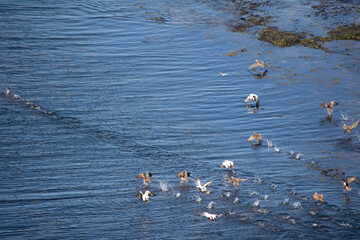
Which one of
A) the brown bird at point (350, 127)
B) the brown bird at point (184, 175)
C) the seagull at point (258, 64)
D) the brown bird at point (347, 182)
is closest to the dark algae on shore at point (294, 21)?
the seagull at point (258, 64)

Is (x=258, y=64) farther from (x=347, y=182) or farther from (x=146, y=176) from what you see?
(x=146, y=176)

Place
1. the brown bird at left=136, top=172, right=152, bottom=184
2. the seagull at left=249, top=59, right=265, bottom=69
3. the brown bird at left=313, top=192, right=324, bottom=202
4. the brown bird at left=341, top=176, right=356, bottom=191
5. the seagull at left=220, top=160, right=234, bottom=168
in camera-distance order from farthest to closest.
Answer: the seagull at left=249, top=59, right=265, bottom=69, the seagull at left=220, top=160, right=234, bottom=168, the brown bird at left=136, top=172, right=152, bottom=184, the brown bird at left=341, top=176, right=356, bottom=191, the brown bird at left=313, top=192, right=324, bottom=202

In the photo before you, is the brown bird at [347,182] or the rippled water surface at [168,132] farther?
the brown bird at [347,182]

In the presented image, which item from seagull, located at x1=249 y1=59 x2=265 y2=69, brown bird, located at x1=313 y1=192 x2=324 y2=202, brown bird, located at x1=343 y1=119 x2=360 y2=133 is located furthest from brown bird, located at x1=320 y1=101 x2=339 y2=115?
brown bird, located at x1=313 y1=192 x2=324 y2=202

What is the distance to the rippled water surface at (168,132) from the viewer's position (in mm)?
12273

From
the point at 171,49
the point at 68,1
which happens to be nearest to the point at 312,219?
the point at 171,49

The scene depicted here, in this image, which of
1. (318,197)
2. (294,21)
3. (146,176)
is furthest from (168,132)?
(294,21)

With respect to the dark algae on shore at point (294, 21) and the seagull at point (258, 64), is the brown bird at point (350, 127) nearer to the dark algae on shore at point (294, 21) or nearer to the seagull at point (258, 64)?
the seagull at point (258, 64)

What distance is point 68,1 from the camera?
29781mm

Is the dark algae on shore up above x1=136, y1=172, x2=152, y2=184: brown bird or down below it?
above

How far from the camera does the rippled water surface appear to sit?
12.3m

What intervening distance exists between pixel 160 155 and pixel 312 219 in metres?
4.75

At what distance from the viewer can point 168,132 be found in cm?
1605

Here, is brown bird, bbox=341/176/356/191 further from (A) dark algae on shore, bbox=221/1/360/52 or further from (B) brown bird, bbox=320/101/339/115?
(A) dark algae on shore, bbox=221/1/360/52
